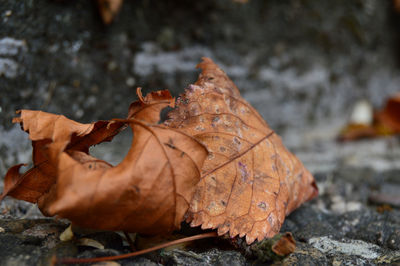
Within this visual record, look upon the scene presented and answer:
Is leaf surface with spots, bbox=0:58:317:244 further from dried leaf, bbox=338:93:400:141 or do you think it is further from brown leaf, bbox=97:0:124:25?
dried leaf, bbox=338:93:400:141

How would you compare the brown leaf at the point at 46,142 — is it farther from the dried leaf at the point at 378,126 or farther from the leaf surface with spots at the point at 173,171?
the dried leaf at the point at 378,126

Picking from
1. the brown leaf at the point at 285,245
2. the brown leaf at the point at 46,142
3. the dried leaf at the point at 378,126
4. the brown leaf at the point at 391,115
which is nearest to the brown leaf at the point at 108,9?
the brown leaf at the point at 46,142

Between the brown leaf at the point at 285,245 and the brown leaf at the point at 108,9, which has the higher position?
the brown leaf at the point at 108,9

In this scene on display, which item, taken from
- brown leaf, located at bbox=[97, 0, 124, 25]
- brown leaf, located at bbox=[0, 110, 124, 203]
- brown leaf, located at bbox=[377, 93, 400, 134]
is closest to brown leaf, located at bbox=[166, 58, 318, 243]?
brown leaf, located at bbox=[0, 110, 124, 203]

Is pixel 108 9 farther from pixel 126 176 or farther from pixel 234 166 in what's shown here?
pixel 126 176

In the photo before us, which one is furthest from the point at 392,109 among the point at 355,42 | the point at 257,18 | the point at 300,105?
the point at 257,18

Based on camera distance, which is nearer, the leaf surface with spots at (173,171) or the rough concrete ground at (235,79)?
Result: the leaf surface with spots at (173,171)

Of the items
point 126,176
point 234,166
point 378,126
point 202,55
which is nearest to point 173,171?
point 126,176
